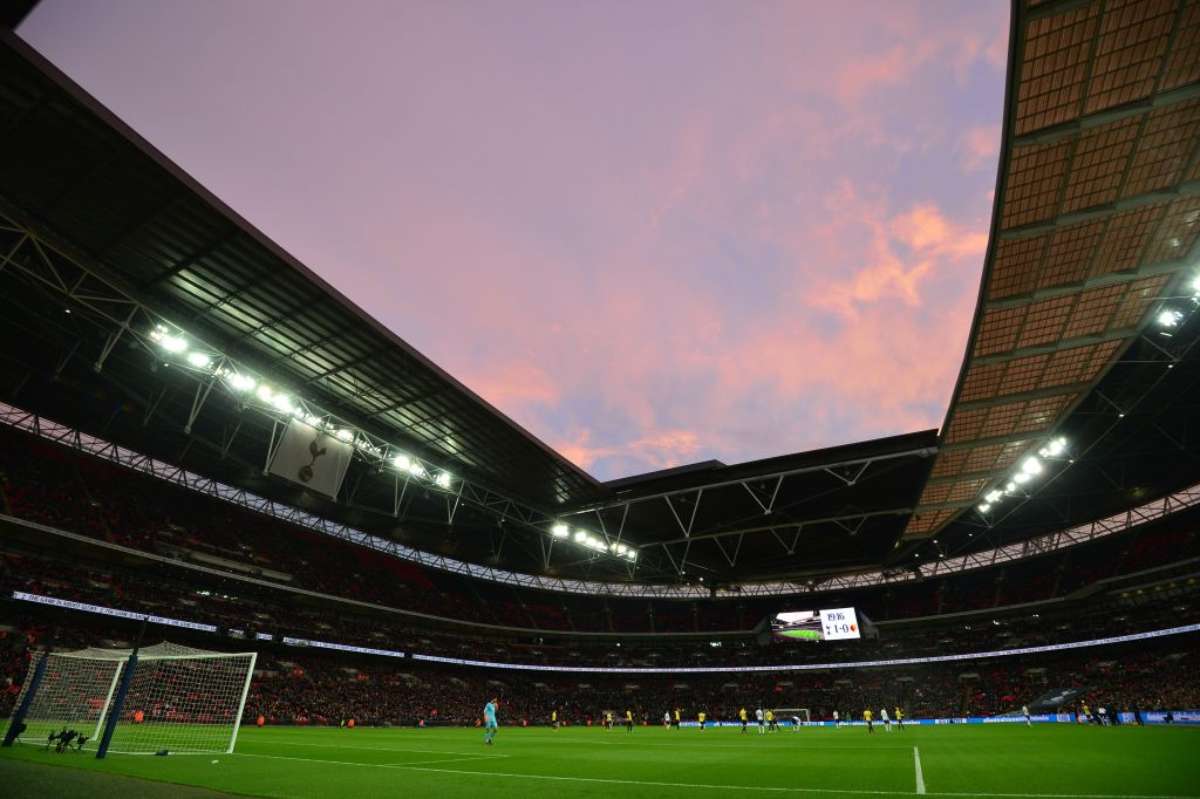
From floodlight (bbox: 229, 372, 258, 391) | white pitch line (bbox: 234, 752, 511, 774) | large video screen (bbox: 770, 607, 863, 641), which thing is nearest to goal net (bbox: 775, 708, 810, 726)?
large video screen (bbox: 770, 607, 863, 641)

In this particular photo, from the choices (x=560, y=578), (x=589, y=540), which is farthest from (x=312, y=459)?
(x=560, y=578)

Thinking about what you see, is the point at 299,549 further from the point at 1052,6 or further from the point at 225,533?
the point at 1052,6

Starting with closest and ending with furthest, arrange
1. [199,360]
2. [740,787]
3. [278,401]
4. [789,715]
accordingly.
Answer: [740,787]
[199,360]
[278,401]
[789,715]

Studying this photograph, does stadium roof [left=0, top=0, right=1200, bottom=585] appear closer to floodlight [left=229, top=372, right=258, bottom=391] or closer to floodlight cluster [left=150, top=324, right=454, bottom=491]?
floodlight cluster [left=150, top=324, right=454, bottom=491]

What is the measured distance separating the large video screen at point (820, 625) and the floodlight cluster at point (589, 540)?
1661 centimetres

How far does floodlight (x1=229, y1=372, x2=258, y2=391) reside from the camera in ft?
73.9

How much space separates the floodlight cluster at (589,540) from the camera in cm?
3709

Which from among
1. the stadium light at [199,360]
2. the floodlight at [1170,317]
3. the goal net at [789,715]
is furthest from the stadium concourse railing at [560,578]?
the floodlight at [1170,317]

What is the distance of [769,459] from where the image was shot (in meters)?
29.8

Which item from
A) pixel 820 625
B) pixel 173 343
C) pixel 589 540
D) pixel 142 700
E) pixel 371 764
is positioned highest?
pixel 173 343

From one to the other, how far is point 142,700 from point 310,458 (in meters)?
13.5

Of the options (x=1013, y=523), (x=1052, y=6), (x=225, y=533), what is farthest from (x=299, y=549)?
(x=1013, y=523)

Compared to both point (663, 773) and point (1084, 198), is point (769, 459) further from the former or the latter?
point (663, 773)

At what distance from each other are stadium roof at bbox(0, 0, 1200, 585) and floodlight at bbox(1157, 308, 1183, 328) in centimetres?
31
